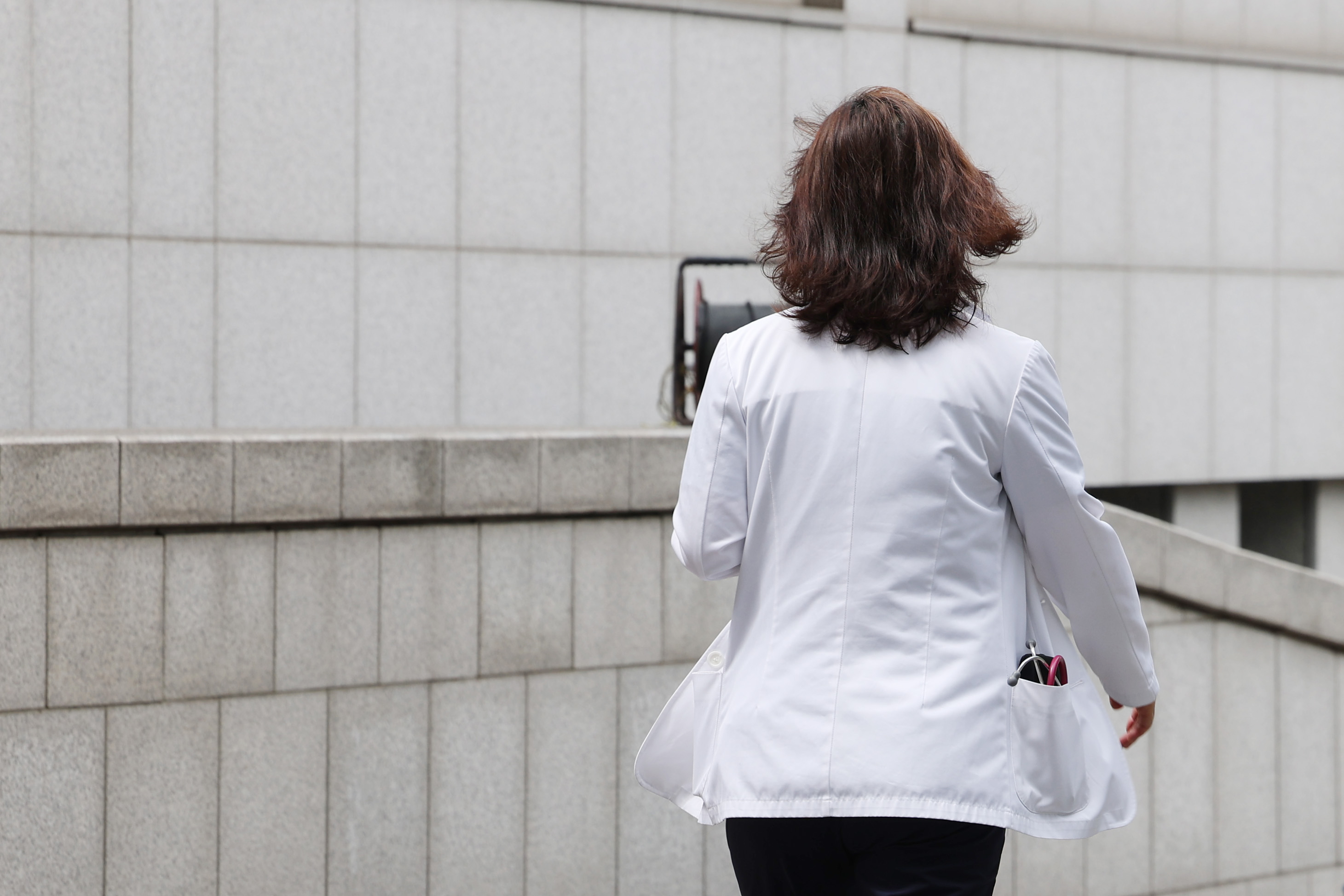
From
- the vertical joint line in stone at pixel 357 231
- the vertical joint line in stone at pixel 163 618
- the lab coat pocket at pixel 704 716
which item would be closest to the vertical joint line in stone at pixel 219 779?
the vertical joint line in stone at pixel 163 618

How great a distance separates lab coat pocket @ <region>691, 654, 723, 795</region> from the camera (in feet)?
7.22

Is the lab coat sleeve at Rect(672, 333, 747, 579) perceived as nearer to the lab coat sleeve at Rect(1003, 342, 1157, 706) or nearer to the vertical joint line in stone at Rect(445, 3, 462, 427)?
the lab coat sleeve at Rect(1003, 342, 1157, 706)

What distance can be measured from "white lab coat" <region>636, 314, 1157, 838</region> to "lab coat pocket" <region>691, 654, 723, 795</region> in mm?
37

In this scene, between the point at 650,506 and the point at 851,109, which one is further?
the point at 650,506

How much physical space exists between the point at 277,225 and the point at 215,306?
0.59 meters

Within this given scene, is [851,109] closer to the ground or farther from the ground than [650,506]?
farther from the ground

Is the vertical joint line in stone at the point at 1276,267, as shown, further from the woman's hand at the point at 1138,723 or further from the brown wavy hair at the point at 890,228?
the brown wavy hair at the point at 890,228

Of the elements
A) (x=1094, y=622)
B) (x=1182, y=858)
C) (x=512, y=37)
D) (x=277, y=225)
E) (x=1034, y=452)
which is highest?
(x=512, y=37)

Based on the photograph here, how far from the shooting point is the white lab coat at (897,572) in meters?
1.95

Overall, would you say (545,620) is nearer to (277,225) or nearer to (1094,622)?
(1094,622)

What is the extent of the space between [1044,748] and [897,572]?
1.15 feet

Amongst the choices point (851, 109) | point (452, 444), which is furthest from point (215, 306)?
point (851, 109)

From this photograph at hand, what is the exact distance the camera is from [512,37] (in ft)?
27.2

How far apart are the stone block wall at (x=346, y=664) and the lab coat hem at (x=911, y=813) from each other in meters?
2.57
